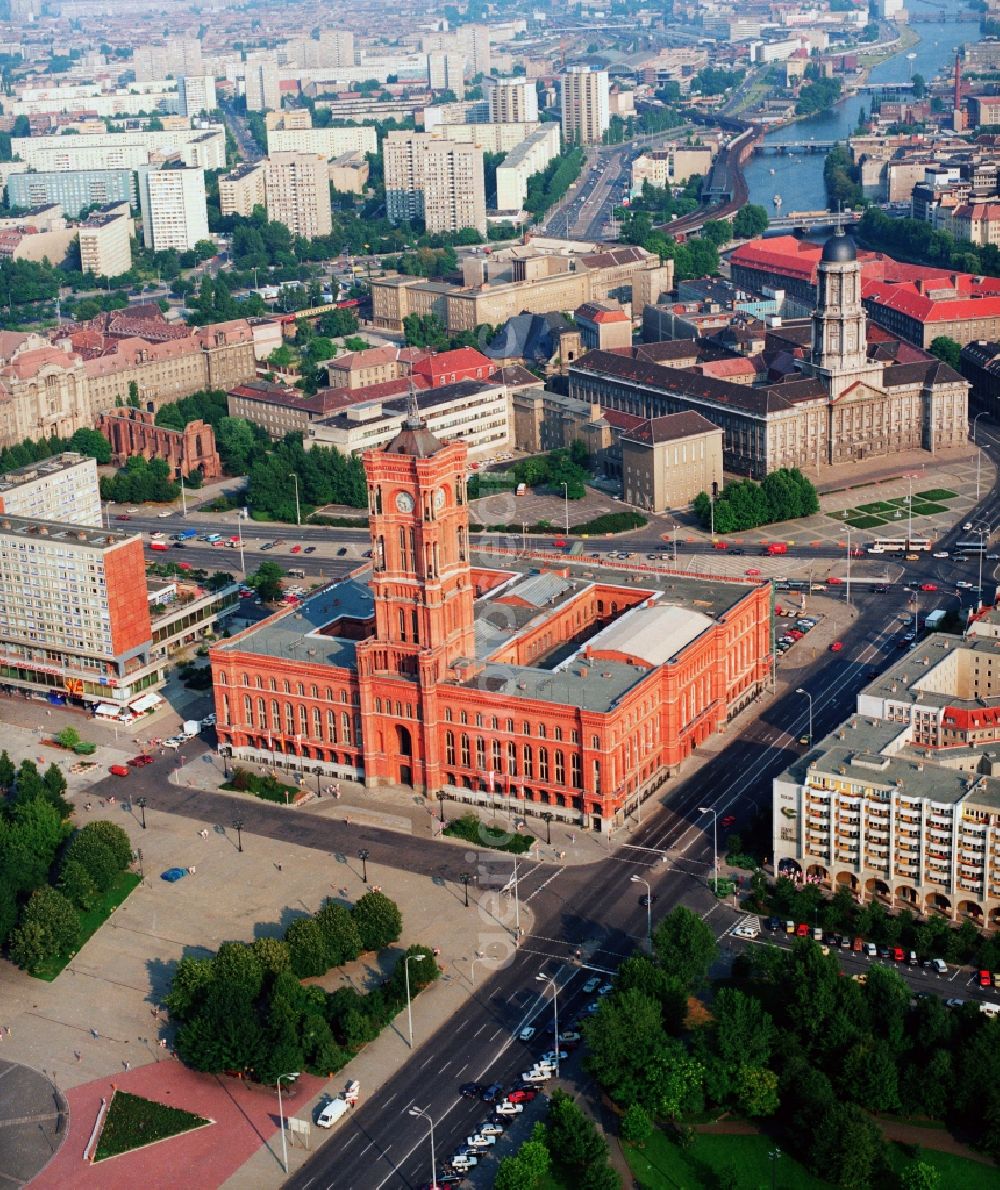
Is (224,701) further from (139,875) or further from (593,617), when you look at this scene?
(593,617)

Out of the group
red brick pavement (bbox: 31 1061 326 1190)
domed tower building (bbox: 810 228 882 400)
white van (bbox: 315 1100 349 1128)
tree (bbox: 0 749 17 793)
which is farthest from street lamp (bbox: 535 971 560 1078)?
domed tower building (bbox: 810 228 882 400)

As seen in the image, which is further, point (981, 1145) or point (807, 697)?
point (807, 697)

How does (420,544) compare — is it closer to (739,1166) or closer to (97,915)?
(97,915)

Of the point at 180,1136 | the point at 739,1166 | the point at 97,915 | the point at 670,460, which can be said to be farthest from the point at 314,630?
the point at 670,460

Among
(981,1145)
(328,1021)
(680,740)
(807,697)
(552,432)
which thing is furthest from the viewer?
(552,432)

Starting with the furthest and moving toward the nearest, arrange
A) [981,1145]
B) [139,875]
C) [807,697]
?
[807,697], [139,875], [981,1145]

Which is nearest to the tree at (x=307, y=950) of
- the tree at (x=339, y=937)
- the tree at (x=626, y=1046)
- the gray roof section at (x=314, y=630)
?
the tree at (x=339, y=937)

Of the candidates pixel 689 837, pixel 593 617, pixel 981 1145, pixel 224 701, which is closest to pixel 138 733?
pixel 224 701

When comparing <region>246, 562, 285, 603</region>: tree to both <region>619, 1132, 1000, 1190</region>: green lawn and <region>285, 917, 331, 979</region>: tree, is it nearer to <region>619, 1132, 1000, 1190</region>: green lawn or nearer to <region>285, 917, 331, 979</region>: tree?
<region>285, 917, 331, 979</region>: tree
